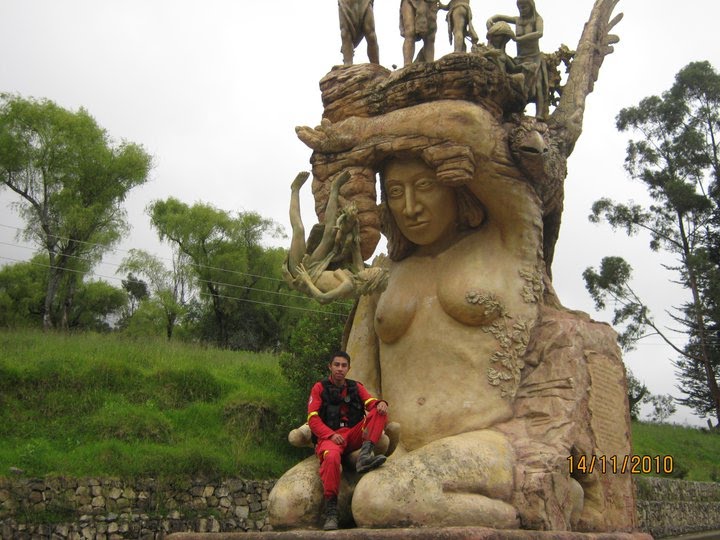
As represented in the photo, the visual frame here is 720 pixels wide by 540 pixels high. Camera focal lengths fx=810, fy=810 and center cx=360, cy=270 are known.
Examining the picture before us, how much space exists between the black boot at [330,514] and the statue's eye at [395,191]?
249cm

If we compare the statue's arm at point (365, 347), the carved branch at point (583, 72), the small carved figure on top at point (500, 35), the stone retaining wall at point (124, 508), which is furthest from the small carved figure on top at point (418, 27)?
the stone retaining wall at point (124, 508)

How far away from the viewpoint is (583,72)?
7977 millimetres

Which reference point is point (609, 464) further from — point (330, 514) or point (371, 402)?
point (330, 514)

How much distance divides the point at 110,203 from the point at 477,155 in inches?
1207

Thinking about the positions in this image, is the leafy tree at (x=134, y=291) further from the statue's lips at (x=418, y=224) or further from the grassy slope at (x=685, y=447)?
the statue's lips at (x=418, y=224)

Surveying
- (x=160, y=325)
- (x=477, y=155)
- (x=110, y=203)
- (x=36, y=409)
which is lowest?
(x=36, y=409)

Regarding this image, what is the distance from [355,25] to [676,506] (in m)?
18.5

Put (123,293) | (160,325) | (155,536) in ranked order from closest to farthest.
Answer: (155,536) < (160,325) < (123,293)

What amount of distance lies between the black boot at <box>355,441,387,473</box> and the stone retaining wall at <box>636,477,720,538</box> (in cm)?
1624

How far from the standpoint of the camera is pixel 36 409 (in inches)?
745

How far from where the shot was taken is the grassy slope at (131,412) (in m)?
16.9

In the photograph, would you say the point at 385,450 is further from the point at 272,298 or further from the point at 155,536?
the point at 272,298

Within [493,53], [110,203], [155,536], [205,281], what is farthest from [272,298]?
[493,53]

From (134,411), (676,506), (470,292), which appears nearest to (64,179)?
(134,411)
